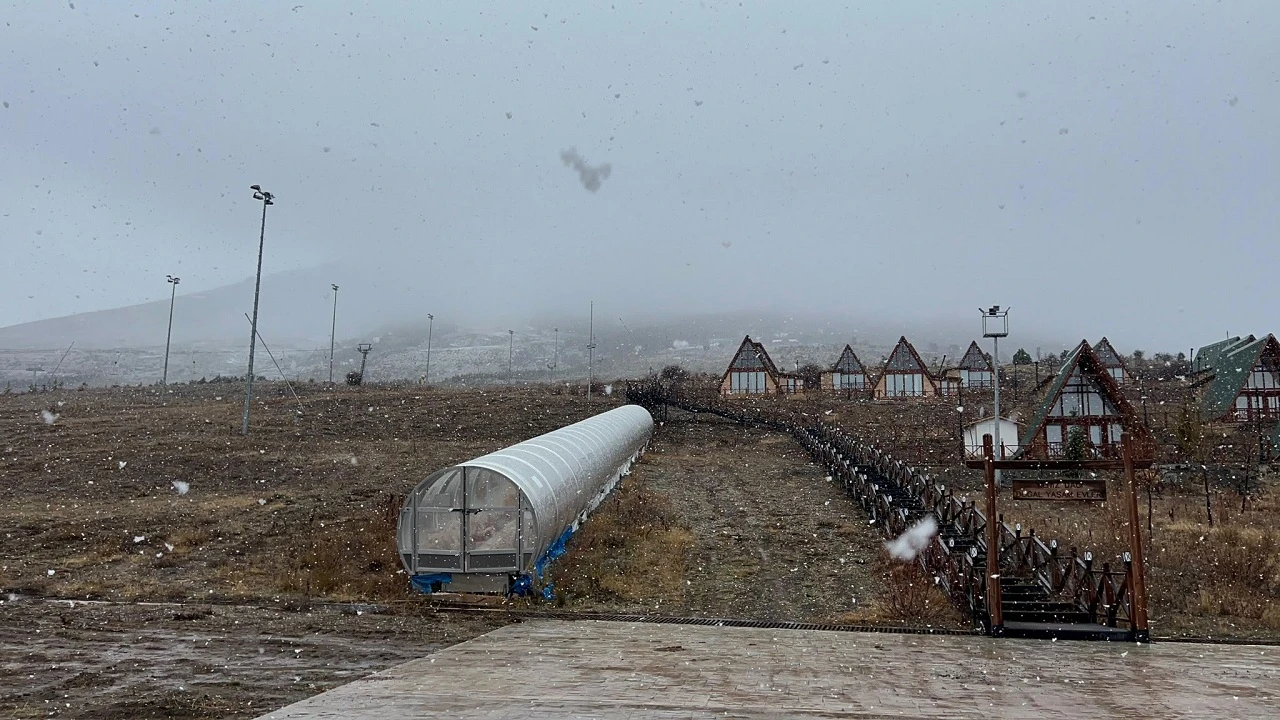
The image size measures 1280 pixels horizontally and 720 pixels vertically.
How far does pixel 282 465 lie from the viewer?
1248 inches

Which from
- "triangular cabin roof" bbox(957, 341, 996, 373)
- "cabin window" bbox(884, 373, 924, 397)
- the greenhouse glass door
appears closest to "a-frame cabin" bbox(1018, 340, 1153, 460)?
"cabin window" bbox(884, 373, 924, 397)

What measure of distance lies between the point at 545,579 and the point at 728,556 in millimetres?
4913

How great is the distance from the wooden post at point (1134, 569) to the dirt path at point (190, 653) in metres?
9.82

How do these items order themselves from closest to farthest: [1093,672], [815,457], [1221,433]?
[1093,672], [815,457], [1221,433]

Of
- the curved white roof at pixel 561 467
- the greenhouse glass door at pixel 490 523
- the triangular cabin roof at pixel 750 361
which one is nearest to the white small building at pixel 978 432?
the curved white roof at pixel 561 467

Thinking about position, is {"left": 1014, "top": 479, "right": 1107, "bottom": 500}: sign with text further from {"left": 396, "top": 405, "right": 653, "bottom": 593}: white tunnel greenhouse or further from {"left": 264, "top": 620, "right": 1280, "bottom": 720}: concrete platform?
{"left": 396, "top": 405, "right": 653, "bottom": 593}: white tunnel greenhouse

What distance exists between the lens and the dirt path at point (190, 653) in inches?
349

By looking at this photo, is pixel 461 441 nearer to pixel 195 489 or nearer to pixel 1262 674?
pixel 195 489

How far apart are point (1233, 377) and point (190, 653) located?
56821 millimetres

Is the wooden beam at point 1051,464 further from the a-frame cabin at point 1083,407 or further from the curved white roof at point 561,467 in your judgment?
the a-frame cabin at point 1083,407

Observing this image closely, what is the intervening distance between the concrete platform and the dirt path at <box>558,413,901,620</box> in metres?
2.37

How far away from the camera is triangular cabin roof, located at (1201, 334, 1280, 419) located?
47.1 meters

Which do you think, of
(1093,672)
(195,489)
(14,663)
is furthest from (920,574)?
(195,489)

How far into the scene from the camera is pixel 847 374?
7425 cm
